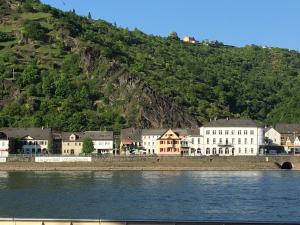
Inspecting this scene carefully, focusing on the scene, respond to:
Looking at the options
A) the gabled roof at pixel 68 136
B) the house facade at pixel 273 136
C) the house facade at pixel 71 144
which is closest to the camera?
the house facade at pixel 71 144

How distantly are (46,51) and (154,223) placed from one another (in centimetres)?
15787

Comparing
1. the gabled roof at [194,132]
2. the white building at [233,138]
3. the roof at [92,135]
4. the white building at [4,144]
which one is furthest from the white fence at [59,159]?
the white building at [233,138]

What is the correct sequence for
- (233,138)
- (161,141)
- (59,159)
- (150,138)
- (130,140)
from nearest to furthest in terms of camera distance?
(59,159)
(233,138)
(161,141)
(150,138)
(130,140)

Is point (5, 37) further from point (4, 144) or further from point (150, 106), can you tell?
point (4, 144)

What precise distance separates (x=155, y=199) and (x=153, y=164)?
5297 cm

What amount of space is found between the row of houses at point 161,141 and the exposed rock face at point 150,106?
14.2 metres

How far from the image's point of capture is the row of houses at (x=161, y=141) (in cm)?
13212

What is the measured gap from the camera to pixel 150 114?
15938 centimetres

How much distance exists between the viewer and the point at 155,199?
6309cm

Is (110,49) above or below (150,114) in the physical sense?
above

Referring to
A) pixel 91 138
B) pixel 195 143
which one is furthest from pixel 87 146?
pixel 195 143

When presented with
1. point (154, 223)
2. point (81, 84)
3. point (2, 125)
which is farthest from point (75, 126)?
point (154, 223)

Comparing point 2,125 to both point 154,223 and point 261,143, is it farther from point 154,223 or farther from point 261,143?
point 154,223

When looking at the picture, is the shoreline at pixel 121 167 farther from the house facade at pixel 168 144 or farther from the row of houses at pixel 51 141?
the house facade at pixel 168 144
